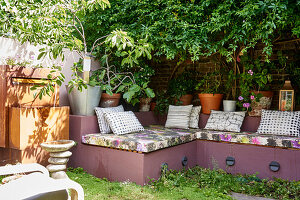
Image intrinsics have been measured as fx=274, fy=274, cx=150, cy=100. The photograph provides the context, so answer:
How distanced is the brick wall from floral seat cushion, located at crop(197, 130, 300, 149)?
1173 millimetres

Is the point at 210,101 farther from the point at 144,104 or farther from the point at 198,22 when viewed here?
the point at 198,22

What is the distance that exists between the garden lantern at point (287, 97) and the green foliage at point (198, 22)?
0.79m

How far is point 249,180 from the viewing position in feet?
12.0

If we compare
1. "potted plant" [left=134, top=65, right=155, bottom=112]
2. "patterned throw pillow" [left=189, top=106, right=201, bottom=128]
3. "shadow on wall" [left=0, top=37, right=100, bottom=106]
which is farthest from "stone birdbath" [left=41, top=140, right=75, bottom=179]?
"patterned throw pillow" [left=189, top=106, right=201, bottom=128]

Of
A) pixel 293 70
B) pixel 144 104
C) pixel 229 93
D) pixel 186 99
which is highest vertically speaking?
pixel 293 70

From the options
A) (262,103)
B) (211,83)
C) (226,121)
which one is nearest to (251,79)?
(262,103)

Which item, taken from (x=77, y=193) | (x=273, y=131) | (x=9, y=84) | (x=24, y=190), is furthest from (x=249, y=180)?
(x=9, y=84)

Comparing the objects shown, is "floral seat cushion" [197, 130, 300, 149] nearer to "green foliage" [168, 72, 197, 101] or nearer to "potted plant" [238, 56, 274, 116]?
"potted plant" [238, 56, 274, 116]

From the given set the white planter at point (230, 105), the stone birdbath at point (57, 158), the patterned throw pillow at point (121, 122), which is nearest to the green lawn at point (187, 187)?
the stone birdbath at point (57, 158)

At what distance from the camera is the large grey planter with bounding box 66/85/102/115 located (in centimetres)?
391

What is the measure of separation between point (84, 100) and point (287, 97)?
307 centimetres

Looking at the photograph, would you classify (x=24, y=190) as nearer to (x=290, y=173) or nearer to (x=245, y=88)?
(x=290, y=173)

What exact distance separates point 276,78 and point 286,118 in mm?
1029

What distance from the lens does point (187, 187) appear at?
327cm
